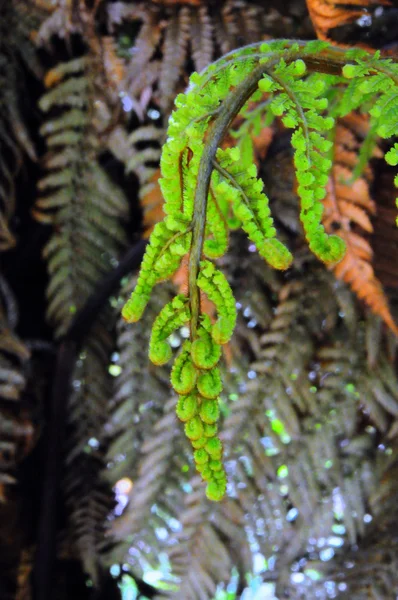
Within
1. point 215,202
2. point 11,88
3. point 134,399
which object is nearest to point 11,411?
point 134,399

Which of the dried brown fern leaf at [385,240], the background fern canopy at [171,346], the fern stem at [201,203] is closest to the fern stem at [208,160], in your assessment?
the fern stem at [201,203]

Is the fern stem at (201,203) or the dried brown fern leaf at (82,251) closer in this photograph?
the fern stem at (201,203)

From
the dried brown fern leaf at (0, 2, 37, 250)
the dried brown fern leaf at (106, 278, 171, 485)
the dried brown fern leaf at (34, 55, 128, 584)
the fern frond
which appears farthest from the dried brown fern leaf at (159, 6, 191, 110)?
the fern frond

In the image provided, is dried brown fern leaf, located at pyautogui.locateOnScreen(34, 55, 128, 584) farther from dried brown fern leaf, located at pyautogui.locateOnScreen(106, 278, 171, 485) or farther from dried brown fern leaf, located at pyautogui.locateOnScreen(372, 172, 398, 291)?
dried brown fern leaf, located at pyautogui.locateOnScreen(372, 172, 398, 291)

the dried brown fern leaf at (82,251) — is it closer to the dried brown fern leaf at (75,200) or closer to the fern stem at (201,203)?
the dried brown fern leaf at (75,200)

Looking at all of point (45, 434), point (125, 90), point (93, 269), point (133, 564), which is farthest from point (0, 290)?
point (133, 564)

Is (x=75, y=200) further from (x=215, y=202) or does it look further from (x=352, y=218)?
(x=215, y=202)

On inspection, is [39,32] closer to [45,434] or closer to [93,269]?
[93,269]
